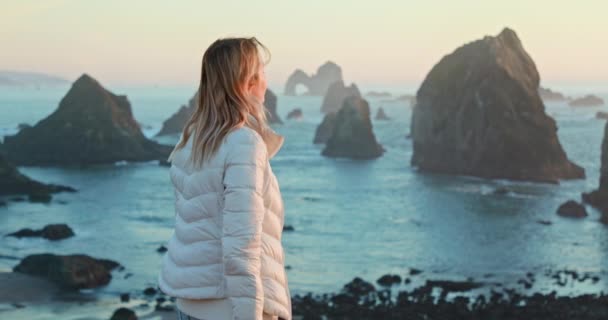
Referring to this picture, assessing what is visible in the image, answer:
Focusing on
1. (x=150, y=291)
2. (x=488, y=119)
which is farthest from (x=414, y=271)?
(x=488, y=119)

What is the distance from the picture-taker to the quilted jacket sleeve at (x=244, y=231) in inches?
149

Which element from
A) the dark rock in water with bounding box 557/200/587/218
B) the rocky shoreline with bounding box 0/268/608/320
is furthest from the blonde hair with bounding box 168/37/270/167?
the dark rock in water with bounding box 557/200/587/218

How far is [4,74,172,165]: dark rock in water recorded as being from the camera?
10931cm

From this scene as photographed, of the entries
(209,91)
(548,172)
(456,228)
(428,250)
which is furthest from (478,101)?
(209,91)

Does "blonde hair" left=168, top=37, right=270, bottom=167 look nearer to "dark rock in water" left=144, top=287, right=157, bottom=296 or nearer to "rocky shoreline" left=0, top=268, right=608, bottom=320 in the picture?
"rocky shoreline" left=0, top=268, right=608, bottom=320

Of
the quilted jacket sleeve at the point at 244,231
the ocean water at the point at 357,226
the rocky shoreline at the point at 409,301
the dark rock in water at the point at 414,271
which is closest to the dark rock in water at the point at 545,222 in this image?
the ocean water at the point at 357,226

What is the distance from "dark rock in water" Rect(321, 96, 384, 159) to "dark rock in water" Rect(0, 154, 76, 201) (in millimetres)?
38922

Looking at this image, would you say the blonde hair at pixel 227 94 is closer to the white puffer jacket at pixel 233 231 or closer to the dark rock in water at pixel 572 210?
the white puffer jacket at pixel 233 231

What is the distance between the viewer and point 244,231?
12.5 ft

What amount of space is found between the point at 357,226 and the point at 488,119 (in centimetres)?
3614

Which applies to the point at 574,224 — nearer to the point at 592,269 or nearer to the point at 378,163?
the point at 592,269

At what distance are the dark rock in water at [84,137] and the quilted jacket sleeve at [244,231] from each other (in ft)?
351

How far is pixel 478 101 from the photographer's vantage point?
99250 mm

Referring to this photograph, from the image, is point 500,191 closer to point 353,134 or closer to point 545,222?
point 545,222
